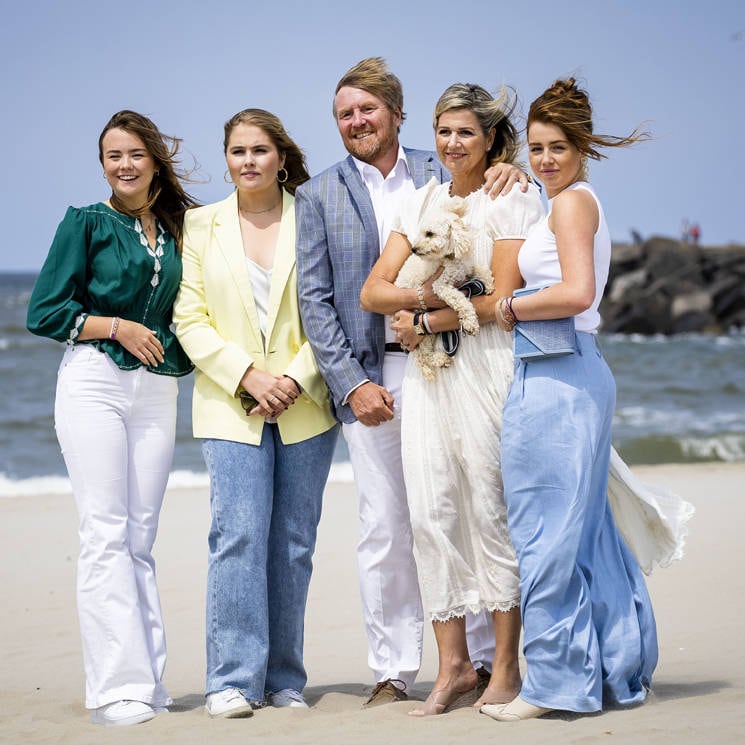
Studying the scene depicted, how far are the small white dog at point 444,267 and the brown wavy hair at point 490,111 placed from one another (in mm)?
326

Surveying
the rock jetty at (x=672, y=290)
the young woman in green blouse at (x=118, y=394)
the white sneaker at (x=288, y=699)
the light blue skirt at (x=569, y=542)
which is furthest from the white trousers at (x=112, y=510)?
the rock jetty at (x=672, y=290)

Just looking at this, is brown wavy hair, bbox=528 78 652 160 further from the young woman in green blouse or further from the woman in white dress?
the young woman in green blouse

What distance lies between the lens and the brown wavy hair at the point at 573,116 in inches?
152

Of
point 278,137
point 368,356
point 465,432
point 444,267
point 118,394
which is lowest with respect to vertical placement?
point 465,432

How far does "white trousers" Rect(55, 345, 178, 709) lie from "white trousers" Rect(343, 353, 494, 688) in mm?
867

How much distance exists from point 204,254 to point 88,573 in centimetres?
138

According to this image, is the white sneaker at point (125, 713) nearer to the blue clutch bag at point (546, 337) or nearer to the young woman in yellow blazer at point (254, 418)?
the young woman in yellow blazer at point (254, 418)

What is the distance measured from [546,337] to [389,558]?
1161mm

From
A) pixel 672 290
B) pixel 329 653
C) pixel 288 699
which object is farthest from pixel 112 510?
pixel 672 290

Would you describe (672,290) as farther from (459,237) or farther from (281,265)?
(459,237)

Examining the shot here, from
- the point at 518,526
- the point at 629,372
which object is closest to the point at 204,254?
the point at 518,526

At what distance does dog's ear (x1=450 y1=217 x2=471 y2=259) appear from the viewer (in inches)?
156

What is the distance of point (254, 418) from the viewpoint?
14.3ft

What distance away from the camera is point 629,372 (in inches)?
1127
